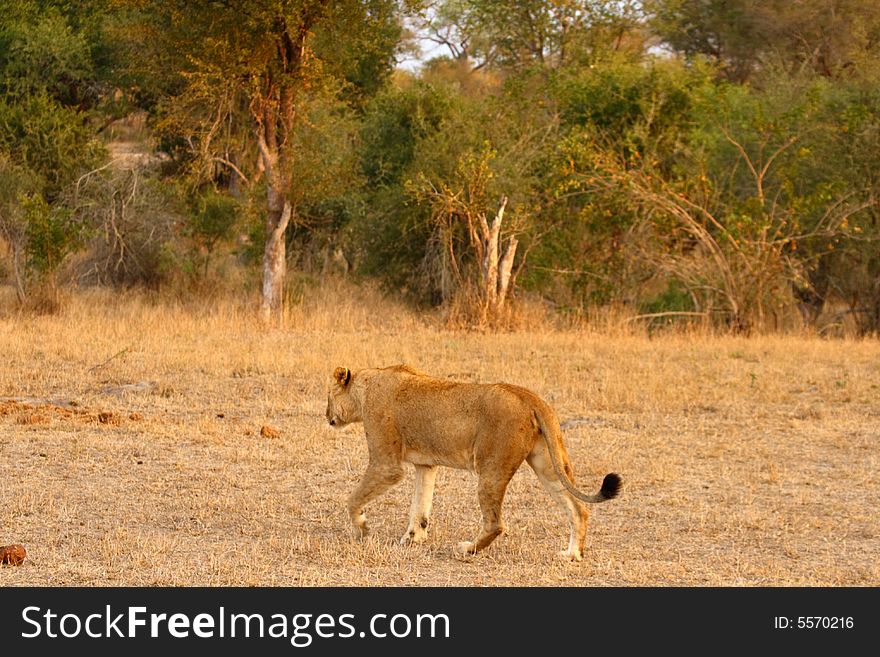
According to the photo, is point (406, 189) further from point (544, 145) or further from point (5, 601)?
point (5, 601)

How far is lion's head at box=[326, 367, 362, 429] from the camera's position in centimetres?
780

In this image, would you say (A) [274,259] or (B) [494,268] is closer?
(B) [494,268]

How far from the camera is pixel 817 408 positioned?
12.6 m

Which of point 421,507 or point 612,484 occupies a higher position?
point 612,484

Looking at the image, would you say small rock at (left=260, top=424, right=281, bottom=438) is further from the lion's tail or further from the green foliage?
the green foliage

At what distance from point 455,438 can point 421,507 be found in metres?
0.60

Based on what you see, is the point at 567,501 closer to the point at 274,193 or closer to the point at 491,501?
the point at 491,501

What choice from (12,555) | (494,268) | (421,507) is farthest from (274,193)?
(12,555)

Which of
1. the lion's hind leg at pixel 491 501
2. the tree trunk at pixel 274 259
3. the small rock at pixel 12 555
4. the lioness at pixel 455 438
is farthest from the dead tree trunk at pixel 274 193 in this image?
the lion's hind leg at pixel 491 501

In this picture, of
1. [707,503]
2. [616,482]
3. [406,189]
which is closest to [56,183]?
[406,189]

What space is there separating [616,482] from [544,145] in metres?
14.6

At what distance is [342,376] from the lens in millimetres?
7828

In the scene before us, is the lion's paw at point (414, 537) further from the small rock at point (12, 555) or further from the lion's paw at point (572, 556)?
the small rock at point (12, 555)

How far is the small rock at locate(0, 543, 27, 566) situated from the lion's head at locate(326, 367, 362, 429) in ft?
6.25
